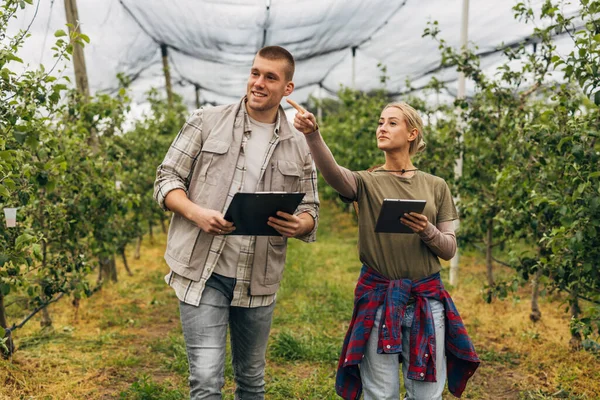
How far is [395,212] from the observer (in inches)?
90.7

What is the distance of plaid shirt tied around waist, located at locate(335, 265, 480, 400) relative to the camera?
8.12ft

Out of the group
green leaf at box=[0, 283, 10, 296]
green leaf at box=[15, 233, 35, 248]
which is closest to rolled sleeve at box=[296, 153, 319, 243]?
green leaf at box=[15, 233, 35, 248]

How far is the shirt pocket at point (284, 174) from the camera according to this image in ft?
8.53

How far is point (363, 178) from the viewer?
103 inches

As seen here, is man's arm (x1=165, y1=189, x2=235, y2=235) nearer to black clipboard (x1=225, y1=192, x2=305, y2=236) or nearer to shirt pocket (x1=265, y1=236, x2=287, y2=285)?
black clipboard (x1=225, y1=192, x2=305, y2=236)

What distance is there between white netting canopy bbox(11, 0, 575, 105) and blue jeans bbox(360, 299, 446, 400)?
4.80m

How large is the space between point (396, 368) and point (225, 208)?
975 mm

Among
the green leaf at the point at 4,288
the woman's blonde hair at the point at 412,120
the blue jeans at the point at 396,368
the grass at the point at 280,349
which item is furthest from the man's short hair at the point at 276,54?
the grass at the point at 280,349

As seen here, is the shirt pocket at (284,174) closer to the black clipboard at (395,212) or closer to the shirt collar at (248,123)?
the shirt collar at (248,123)

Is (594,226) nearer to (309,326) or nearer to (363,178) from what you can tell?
(363,178)

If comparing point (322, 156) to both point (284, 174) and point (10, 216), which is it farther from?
point (10, 216)

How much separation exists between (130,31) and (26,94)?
21.3ft

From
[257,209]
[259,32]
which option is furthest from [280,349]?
[259,32]

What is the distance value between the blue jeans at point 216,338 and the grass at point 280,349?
1.26 metres
